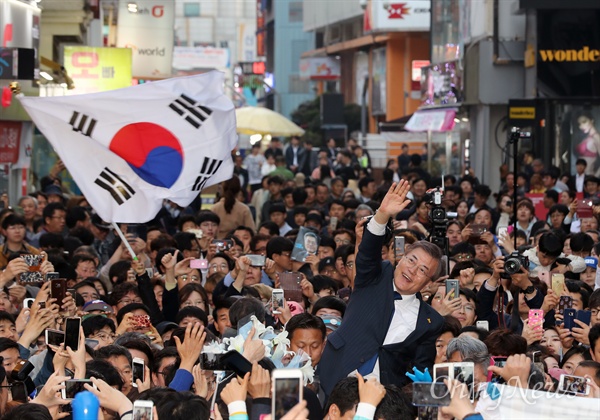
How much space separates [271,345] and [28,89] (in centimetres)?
1962

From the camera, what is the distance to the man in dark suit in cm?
830

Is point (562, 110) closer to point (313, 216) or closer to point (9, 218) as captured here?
point (313, 216)

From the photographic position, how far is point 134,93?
14359mm

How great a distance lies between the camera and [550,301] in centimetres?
1052

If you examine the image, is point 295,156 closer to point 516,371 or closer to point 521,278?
point 521,278

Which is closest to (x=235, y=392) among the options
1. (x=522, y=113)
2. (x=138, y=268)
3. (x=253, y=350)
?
(x=253, y=350)

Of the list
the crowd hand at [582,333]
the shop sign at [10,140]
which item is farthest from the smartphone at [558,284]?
the shop sign at [10,140]

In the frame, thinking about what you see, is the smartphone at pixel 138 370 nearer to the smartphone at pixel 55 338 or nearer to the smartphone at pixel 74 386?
the smartphone at pixel 55 338

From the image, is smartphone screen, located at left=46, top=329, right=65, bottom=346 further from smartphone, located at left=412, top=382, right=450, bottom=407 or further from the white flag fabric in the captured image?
the white flag fabric

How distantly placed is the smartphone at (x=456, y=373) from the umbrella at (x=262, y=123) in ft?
102

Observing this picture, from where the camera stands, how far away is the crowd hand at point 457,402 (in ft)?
17.7

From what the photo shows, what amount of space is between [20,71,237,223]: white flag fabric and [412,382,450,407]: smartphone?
845 centimetres

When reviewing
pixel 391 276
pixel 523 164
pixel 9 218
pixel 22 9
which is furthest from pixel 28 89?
pixel 391 276

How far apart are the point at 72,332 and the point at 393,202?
6.53 feet
